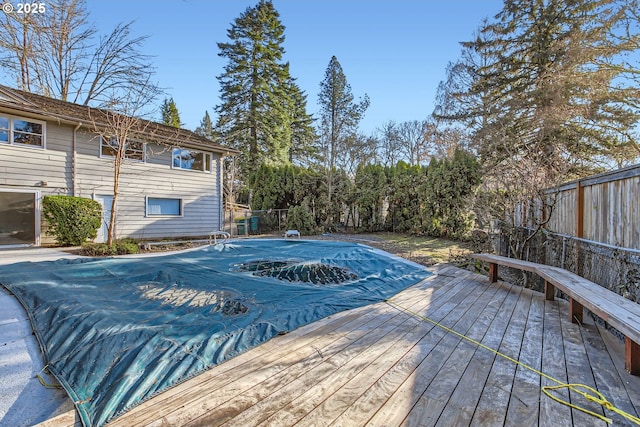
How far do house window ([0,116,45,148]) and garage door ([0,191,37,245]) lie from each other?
140 cm

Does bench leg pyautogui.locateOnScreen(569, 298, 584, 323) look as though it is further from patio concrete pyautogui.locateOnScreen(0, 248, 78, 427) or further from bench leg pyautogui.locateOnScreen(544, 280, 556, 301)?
patio concrete pyautogui.locateOnScreen(0, 248, 78, 427)

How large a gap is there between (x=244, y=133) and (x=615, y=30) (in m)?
17.6

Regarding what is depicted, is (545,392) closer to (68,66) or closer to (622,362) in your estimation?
(622,362)

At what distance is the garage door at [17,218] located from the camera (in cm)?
794

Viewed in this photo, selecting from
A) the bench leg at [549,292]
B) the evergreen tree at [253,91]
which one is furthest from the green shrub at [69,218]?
the evergreen tree at [253,91]

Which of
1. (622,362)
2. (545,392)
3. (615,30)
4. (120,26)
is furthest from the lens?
(120,26)

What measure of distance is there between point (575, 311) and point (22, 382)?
14.6ft

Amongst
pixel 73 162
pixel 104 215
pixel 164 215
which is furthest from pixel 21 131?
pixel 164 215

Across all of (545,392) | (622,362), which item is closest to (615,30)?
(622,362)

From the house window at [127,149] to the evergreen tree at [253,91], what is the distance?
945 centimetres

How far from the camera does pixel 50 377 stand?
189 centimetres

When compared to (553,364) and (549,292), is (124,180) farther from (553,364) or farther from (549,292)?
(553,364)

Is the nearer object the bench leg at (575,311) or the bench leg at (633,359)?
the bench leg at (633,359)

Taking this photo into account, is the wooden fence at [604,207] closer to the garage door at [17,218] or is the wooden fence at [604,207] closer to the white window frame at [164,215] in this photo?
the white window frame at [164,215]
